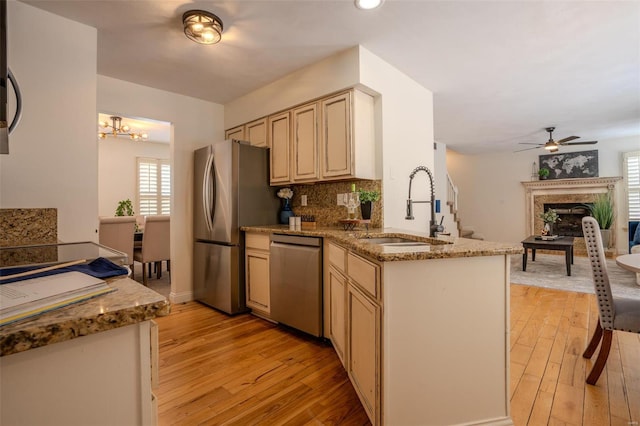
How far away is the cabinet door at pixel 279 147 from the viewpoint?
3.30 meters

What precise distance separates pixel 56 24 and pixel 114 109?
45.1 inches

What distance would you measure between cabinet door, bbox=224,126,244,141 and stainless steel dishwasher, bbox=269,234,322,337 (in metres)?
1.67

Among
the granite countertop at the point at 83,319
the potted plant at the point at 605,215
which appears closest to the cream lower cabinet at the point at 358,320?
the granite countertop at the point at 83,319

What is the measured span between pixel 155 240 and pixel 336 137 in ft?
9.96

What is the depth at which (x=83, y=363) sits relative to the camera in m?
0.60

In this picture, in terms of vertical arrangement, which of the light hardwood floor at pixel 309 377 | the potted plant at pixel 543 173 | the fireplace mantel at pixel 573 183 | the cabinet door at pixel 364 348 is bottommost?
the light hardwood floor at pixel 309 377

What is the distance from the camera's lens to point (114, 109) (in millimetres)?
3260

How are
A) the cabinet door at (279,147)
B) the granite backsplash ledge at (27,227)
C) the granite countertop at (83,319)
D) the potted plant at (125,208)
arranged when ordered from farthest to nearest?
the potted plant at (125,208), the cabinet door at (279,147), the granite backsplash ledge at (27,227), the granite countertop at (83,319)

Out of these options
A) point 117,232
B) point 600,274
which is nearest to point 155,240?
point 117,232

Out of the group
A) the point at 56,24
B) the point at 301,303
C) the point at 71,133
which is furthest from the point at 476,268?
the point at 56,24

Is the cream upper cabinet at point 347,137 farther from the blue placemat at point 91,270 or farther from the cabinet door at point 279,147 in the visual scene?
the blue placemat at point 91,270

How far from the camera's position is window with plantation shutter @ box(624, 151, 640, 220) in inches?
246

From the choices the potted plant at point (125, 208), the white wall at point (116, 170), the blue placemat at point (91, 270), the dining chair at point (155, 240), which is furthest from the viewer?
the white wall at point (116, 170)

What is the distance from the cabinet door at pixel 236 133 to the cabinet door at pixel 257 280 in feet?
5.11
